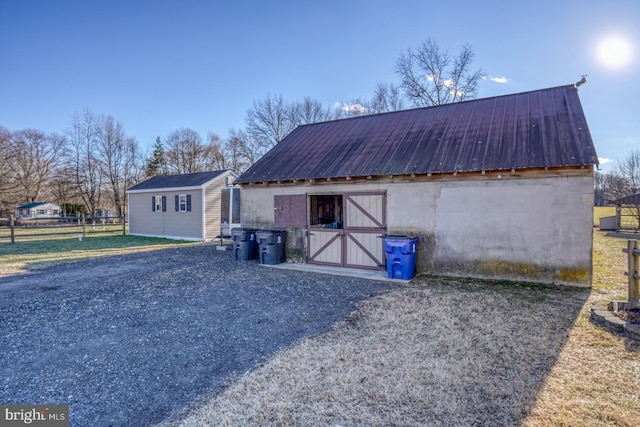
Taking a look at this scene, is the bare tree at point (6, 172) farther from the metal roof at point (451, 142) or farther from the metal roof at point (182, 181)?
the metal roof at point (451, 142)

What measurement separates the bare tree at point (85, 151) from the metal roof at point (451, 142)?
27208mm

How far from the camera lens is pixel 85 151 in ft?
99.9

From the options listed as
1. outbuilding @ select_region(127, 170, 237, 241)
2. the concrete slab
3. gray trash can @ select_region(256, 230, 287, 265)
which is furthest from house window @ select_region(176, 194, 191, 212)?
the concrete slab

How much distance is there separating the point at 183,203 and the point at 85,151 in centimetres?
1995

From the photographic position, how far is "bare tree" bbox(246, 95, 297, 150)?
28.5m

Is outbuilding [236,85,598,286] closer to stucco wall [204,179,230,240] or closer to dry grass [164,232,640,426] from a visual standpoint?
dry grass [164,232,640,426]

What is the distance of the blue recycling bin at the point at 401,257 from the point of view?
751 cm

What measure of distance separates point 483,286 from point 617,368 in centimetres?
344

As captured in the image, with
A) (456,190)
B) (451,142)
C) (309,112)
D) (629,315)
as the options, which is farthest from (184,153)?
(629,315)

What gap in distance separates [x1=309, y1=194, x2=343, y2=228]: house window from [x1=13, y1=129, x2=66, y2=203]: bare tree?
3644 centimetres

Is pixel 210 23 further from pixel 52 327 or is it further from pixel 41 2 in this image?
pixel 52 327

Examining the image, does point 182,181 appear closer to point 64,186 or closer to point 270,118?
point 270,118

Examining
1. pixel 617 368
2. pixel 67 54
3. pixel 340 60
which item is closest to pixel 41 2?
pixel 67 54

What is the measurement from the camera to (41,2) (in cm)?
912
